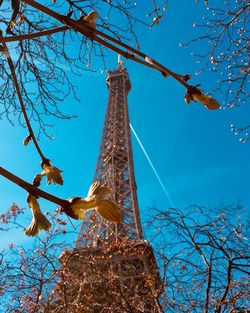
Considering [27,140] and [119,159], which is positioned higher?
[119,159]

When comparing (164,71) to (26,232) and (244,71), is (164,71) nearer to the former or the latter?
(26,232)

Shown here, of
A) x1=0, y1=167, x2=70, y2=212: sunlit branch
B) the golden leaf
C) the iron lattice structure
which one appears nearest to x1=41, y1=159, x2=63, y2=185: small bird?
the golden leaf

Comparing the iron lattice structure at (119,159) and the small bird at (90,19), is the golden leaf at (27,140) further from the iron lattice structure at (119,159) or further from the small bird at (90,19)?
the iron lattice structure at (119,159)

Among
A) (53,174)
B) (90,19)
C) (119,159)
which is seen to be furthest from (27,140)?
(119,159)

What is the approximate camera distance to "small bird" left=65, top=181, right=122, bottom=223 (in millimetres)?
515

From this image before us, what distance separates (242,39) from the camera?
374 centimetres

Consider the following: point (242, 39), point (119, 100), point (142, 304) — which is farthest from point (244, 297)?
point (119, 100)

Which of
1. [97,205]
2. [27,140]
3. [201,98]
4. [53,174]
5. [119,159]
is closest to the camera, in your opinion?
[97,205]

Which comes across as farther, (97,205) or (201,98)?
(201,98)

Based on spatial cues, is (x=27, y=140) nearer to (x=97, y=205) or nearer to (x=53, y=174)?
(x=53, y=174)

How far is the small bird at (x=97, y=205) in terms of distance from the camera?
20.3 inches

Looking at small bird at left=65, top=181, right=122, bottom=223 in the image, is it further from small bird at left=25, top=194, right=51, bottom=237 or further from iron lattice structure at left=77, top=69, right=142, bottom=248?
iron lattice structure at left=77, top=69, right=142, bottom=248

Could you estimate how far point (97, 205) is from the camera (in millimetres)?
513

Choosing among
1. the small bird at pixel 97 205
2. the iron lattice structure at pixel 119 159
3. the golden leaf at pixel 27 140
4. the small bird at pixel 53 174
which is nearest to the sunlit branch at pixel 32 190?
the small bird at pixel 97 205
